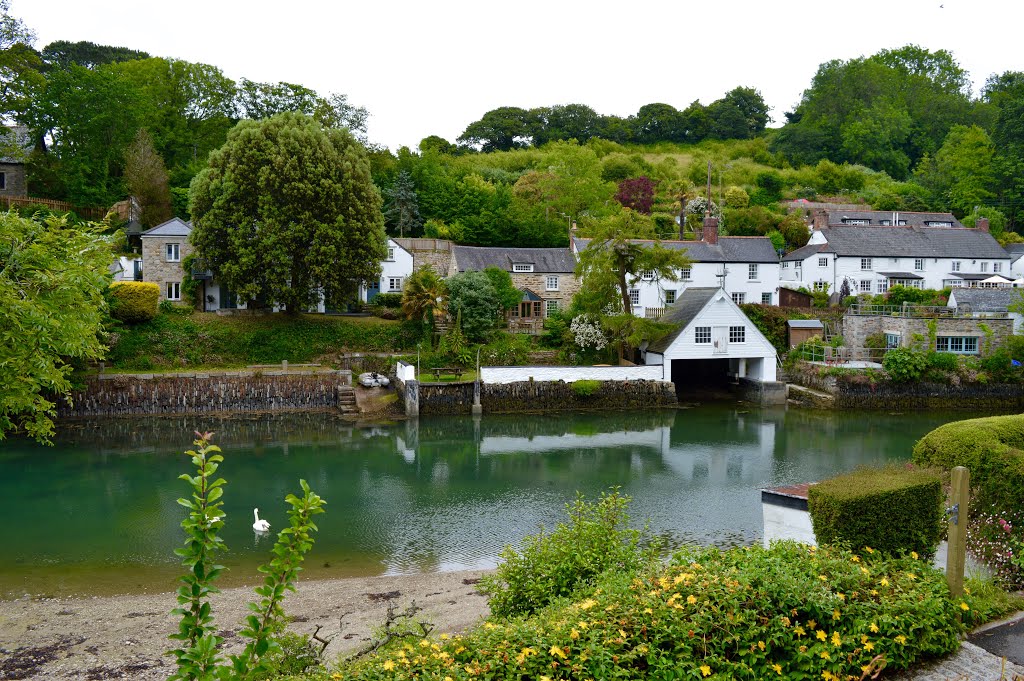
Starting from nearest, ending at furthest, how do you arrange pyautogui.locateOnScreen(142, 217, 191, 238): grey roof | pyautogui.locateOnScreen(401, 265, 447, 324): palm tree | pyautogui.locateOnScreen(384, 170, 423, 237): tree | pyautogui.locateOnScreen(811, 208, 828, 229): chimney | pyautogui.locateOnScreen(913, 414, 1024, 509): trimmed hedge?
pyautogui.locateOnScreen(913, 414, 1024, 509): trimmed hedge, pyautogui.locateOnScreen(401, 265, 447, 324): palm tree, pyautogui.locateOnScreen(142, 217, 191, 238): grey roof, pyautogui.locateOnScreen(811, 208, 828, 229): chimney, pyautogui.locateOnScreen(384, 170, 423, 237): tree

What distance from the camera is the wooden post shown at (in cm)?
816

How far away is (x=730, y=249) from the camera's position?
159 feet

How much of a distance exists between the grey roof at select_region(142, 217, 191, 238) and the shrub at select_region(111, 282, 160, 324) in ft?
15.1

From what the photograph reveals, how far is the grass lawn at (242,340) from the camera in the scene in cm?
3638

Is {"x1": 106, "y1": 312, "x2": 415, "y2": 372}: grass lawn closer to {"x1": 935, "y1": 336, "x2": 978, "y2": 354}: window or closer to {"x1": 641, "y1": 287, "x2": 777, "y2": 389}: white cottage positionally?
{"x1": 641, "y1": 287, "x2": 777, "y2": 389}: white cottage

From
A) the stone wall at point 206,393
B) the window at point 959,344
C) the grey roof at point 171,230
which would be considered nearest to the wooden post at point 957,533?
the stone wall at point 206,393

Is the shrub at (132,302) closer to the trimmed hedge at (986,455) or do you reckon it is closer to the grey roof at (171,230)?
the grey roof at (171,230)

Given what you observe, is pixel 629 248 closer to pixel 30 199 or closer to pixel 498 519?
pixel 498 519

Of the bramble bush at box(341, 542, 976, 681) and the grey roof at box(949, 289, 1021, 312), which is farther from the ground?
the grey roof at box(949, 289, 1021, 312)

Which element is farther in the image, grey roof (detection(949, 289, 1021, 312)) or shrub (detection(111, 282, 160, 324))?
grey roof (detection(949, 289, 1021, 312))

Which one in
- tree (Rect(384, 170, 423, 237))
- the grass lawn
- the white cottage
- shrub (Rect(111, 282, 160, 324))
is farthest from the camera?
tree (Rect(384, 170, 423, 237))

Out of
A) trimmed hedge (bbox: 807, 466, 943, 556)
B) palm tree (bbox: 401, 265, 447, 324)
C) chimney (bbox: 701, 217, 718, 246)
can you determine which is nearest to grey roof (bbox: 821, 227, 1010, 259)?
chimney (bbox: 701, 217, 718, 246)

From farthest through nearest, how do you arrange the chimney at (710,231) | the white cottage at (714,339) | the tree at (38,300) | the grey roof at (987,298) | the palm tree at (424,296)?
the chimney at (710,231)
the grey roof at (987,298)
the palm tree at (424,296)
the white cottage at (714,339)
the tree at (38,300)

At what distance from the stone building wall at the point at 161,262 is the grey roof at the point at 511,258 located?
48.6 ft
